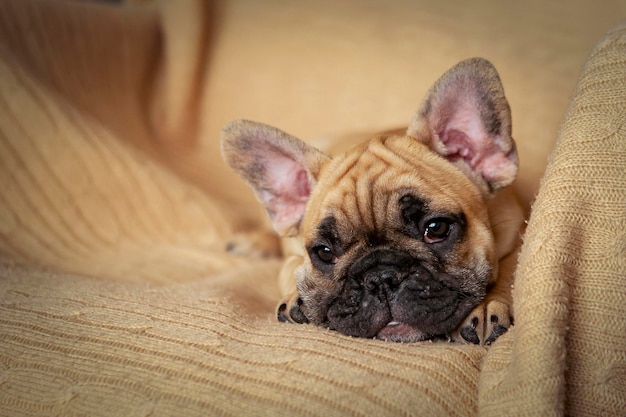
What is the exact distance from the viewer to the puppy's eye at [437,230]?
4.44ft

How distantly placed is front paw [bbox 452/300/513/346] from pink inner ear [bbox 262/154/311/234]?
0.62m

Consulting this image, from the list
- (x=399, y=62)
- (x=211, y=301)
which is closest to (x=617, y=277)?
(x=211, y=301)

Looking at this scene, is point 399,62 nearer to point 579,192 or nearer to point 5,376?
point 579,192

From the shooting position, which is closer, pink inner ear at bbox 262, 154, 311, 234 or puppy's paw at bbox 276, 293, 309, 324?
puppy's paw at bbox 276, 293, 309, 324

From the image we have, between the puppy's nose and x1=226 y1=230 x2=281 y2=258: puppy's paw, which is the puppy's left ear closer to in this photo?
the puppy's nose

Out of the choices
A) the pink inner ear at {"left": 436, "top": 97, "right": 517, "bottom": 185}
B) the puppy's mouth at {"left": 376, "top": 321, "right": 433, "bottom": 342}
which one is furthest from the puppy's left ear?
the puppy's mouth at {"left": 376, "top": 321, "right": 433, "bottom": 342}

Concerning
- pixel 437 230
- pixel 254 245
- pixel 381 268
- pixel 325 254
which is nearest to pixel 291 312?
pixel 325 254

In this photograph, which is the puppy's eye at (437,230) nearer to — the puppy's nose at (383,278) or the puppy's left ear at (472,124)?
the puppy's nose at (383,278)

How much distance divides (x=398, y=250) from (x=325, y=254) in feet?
0.63

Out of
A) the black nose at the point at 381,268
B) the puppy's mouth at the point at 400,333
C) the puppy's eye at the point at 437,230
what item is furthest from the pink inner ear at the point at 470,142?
the puppy's mouth at the point at 400,333

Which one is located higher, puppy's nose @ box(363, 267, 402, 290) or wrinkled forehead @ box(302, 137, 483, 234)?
wrinkled forehead @ box(302, 137, 483, 234)

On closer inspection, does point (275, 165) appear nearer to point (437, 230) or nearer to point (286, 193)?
point (286, 193)

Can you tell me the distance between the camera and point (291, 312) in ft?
4.76

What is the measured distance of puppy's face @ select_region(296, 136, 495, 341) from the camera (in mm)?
1284
